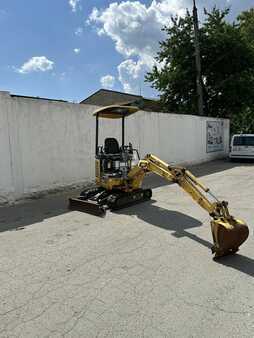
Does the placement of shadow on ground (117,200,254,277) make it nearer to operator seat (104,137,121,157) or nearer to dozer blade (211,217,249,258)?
dozer blade (211,217,249,258)

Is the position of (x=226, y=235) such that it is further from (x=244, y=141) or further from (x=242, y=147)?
(x=244, y=141)

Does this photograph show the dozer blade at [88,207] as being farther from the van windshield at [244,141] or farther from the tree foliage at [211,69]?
the tree foliage at [211,69]

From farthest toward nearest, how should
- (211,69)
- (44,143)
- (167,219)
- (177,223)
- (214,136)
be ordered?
(211,69)
(214,136)
(44,143)
(167,219)
(177,223)

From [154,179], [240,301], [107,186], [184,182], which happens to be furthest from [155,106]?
[240,301]

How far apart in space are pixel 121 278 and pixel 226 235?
4.81 feet

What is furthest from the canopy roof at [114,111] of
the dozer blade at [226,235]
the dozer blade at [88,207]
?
the dozer blade at [226,235]

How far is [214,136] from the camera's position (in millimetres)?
18672

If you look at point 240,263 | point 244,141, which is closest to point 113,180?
point 240,263

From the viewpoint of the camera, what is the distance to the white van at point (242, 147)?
Result: 16.9 meters

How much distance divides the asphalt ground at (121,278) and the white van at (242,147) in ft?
36.5

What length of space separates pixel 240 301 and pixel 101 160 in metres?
4.71

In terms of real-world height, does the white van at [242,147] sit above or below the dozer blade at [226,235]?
above

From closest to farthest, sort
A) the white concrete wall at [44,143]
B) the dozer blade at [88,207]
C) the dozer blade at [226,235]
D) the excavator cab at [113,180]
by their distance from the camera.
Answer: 1. the dozer blade at [226,235]
2. the dozer blade at [88,207]
3. the excavator cab at [113,180]
4. the white concrete wall at [44,143]

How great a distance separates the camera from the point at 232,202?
7703 mm
